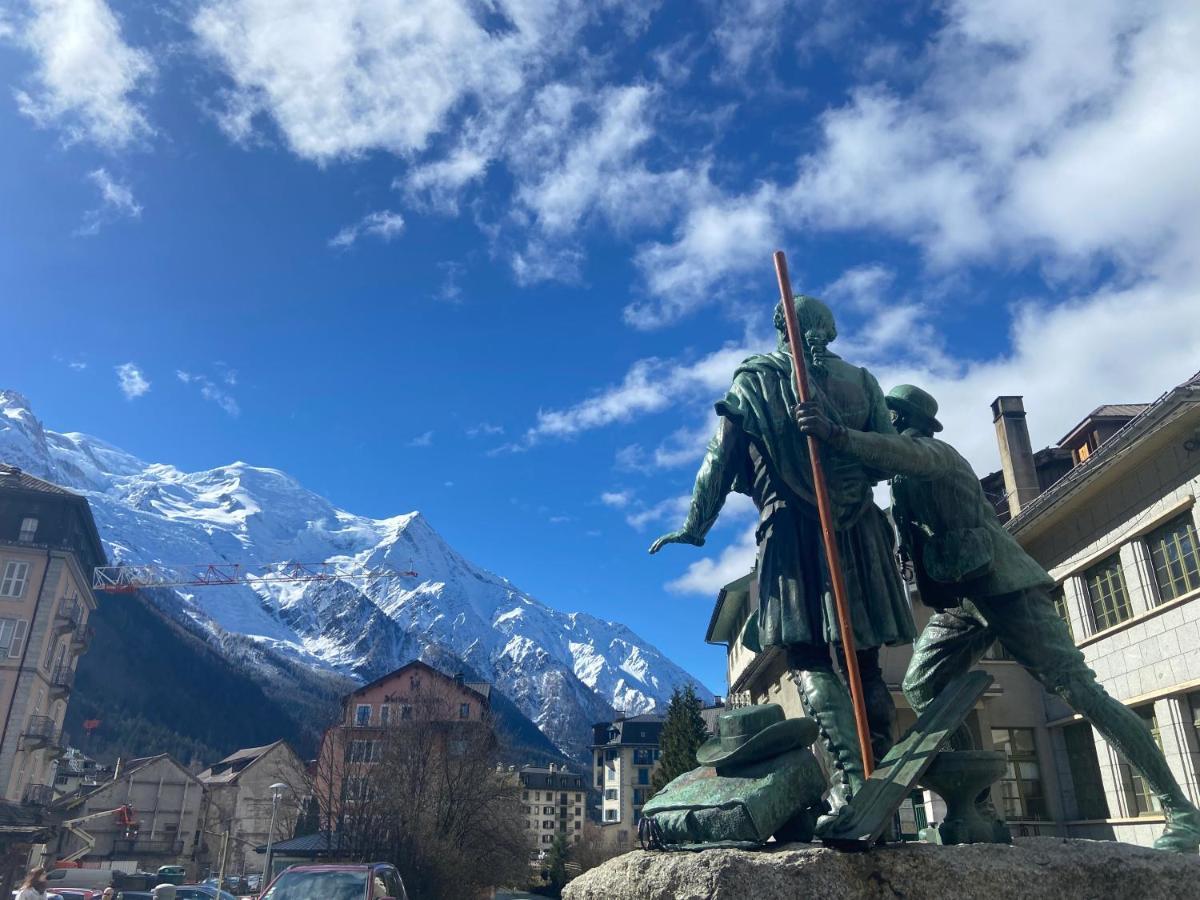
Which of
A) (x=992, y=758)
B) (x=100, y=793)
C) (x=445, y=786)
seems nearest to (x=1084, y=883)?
(x=992, y=758)

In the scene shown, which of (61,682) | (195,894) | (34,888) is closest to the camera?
(34,888)

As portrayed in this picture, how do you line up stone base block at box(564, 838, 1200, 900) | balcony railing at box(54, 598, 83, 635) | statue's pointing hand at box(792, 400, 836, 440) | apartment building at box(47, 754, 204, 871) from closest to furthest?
stone base block at box(564, 838, 1200, 900), statue's pointing hand at box(792, 400, 836, 440), balcony railing at box(54, 598, 83, 635), apartment building at box(47, 754, 204, 871)

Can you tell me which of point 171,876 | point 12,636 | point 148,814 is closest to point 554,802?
point 148,814

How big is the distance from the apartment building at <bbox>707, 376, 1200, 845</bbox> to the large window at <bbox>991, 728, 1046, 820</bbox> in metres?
0.03

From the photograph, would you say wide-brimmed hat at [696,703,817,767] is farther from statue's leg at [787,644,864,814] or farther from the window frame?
the window frame

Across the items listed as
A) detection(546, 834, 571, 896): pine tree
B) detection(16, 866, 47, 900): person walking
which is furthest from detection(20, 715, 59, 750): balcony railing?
detection(546, 834, 571, 896): pine tree

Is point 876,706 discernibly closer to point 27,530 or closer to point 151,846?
point 27,530

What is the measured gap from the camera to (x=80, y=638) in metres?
51.7

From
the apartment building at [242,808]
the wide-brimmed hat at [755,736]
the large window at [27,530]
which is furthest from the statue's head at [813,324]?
the apartment building at [242,808]

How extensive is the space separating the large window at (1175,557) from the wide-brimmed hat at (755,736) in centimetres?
1890

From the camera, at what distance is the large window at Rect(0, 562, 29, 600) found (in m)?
45.5

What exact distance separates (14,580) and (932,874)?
51.5 metres

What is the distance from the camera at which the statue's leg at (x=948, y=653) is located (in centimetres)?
477

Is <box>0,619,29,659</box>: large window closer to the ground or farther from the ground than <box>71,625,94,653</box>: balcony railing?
closer to the ground
